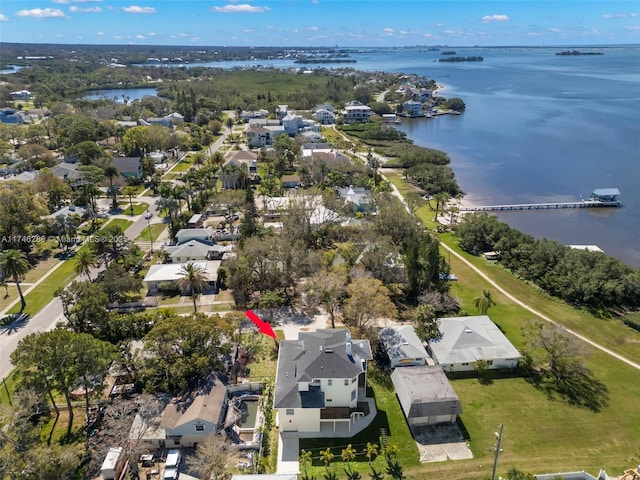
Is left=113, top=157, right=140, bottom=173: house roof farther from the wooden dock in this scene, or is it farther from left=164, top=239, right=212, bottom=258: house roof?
the wooden dock

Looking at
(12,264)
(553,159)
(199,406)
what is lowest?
(199,406)

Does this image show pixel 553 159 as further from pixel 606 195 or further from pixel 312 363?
pixel 312 363

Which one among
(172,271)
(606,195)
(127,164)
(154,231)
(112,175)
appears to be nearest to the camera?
(172,271)

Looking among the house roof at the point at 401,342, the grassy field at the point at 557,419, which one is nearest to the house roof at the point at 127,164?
the house roof at the point at 401,342

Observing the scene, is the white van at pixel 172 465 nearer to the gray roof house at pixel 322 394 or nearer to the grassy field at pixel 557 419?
the gray roof house at pixel 322 394

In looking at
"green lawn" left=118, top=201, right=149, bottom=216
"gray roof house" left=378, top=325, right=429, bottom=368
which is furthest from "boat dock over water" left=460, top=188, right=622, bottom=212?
"green lawn" left=118, top=201, right=149, bottom=216

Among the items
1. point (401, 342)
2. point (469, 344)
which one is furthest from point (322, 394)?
point (469, 344)

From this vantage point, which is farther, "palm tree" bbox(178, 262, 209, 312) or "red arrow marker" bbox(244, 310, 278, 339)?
"palm tree" bbox(178, 262, 209, 312)
